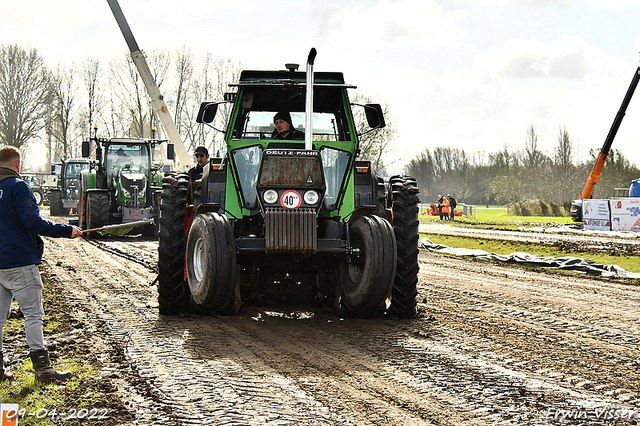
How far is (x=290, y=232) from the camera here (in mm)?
6691

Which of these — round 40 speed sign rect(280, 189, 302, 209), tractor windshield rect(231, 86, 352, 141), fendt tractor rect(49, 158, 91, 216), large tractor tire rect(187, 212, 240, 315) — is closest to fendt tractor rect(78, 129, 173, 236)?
tractor windshield rect(231, 86, 352, 141)

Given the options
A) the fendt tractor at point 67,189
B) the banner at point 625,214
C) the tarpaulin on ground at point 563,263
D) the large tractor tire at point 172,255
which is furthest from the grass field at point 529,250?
the fendt tractor at point 67,189

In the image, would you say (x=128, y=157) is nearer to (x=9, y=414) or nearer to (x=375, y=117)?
(x=375, y=117)

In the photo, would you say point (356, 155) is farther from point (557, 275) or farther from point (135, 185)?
point (135, 185)

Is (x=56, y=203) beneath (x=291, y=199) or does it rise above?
beneath

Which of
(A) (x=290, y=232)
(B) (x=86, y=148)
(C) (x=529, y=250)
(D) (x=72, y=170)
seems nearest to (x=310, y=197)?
(A) (x=290, y=232)

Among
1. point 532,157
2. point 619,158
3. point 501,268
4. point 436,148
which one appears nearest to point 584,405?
point 501,268

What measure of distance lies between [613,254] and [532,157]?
5549cm

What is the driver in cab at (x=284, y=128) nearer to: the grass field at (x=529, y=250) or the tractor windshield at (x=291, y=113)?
the tractor windshield at (x=291, y=113)

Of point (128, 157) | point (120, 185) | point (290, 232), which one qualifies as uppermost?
point (128, 157)

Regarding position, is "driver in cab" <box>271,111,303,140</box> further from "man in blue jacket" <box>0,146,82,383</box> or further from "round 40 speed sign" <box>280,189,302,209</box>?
"man in blue jacket" <box>0,146,82,383</box>

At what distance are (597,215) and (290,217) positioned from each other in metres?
24.8

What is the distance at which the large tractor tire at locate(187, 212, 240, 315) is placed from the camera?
6617 mm

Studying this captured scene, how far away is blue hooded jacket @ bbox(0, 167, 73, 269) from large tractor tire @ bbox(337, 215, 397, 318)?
3.06 m
